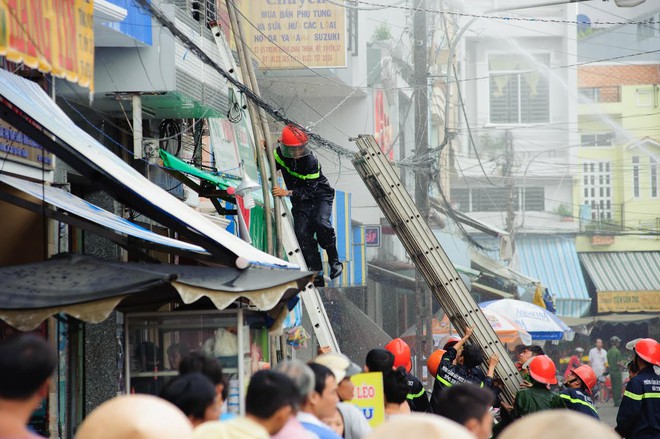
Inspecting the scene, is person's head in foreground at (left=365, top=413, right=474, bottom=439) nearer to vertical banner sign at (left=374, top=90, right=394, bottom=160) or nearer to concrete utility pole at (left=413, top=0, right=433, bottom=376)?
concrete utility pole at (left=413, top=0, right=433, bottom=376)

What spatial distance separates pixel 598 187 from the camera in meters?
45.0

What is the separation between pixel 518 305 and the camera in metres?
22.3

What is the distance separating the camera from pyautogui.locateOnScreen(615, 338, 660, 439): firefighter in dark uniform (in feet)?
32.7

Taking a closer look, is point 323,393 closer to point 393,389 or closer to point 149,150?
point 393,389

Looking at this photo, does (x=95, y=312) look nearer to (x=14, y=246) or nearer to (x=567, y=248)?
(x=14, y=246)

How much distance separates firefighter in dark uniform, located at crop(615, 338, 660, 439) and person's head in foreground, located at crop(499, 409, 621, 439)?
679cm

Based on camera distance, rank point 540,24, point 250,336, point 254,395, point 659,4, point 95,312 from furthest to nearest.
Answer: point 659,4, point 540,24, point 250,336, point 95,312, point 254,395

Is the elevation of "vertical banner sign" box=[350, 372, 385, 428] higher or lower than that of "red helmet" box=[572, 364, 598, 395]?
higher

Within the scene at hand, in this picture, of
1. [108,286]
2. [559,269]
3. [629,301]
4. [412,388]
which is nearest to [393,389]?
[412,388]

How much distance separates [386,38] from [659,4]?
22296 mm

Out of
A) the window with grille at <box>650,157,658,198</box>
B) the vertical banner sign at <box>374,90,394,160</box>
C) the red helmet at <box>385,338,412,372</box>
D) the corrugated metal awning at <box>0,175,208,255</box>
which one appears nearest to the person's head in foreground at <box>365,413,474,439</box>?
the corrugated metal awning at <box>0,175,208,255</box>

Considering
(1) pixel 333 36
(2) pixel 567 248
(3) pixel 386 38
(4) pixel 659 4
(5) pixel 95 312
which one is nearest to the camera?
(5) pixel 95 312

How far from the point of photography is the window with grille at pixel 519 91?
47750 millimetres

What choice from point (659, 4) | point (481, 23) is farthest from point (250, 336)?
point (659, 4)
